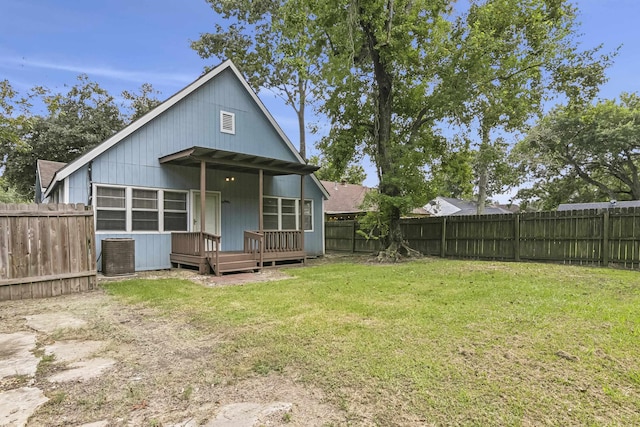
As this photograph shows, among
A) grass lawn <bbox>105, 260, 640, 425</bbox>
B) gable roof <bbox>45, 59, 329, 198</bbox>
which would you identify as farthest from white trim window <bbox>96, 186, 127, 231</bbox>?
grass lawn <bbox>105, 260, 640, 425</bbox>

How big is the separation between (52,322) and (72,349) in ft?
4.96

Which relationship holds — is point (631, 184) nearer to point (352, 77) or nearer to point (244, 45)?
point (352, 77)

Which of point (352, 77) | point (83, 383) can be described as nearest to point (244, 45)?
point (352, 77)

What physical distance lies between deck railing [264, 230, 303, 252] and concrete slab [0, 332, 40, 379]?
273 inches

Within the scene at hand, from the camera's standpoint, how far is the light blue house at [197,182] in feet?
31.1

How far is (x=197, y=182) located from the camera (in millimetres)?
11227

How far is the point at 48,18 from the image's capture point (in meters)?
14.6

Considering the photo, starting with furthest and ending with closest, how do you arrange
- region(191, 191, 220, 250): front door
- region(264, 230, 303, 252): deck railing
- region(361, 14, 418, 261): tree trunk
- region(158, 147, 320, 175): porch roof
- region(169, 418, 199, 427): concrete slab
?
region(361, 14, 418, 261): tree trunk → region(191, 191, 220, 250): front door → region(264, 230, 303, 252): deck railing → region(158, 147, 320, 175): porch roof → region(169, 418, 199, 427): concrete slab

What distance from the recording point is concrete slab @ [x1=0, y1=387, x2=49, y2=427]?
2457mm

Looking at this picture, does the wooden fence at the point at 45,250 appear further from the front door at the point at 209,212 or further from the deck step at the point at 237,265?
the front door at the point at 209,212

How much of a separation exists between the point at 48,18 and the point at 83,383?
17.5m

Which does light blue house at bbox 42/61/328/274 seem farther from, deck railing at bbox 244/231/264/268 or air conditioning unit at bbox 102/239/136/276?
air conditioning unit at bbox 102/239/136/276

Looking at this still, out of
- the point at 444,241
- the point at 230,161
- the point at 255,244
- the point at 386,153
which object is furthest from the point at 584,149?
the point at 230,161

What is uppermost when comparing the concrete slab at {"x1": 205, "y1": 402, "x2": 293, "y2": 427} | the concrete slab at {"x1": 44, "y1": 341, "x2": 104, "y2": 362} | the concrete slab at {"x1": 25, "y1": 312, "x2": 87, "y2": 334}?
the concrete slab at {"x1": 205, "y1": 402, "x2": 293, "y2": 427}
